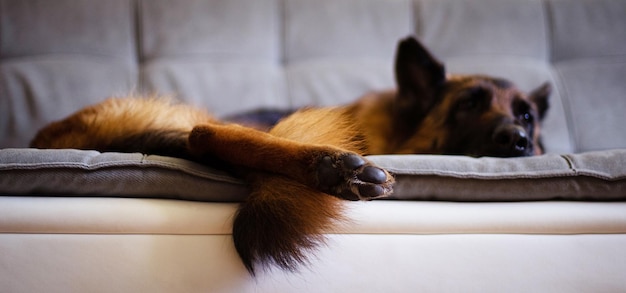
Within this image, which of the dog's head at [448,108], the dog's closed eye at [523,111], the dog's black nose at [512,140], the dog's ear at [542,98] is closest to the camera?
the dog's black nose at [512,140]

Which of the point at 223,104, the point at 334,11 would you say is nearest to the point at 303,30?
the point at 334,11

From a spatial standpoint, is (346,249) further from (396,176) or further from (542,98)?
(542,98)

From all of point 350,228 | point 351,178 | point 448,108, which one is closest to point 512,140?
point 448,108

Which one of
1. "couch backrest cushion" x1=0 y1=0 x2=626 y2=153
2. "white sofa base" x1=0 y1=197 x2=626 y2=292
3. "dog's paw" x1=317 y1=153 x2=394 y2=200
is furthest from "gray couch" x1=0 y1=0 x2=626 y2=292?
"couch backrest cushion" x1=0 y1=0 x2=626 y2=153

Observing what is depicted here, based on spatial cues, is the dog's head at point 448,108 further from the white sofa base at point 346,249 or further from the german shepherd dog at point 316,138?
the white sofa base at point 346,249

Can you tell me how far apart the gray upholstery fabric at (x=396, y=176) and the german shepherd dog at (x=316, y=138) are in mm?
81

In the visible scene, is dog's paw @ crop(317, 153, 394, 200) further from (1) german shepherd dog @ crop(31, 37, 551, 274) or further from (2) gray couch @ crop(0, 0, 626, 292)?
(2) gray couch @ crop(0, 0, 626, 292)

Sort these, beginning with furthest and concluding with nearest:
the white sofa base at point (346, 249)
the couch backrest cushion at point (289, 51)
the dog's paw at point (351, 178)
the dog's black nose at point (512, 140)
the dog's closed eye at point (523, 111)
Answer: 1. the couch backrest cushion at point (289, 51)
2. the dog's closed eye at point (523, 111)
3. the dog's black nose at point (512, 140)
4. the white sofa base at point (346, 249)
5. the dog's paw at point (351, 178)

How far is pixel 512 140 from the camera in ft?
5.22

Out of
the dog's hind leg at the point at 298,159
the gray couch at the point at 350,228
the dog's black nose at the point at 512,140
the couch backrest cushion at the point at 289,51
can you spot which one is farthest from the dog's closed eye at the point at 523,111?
the dog's hind leg at the point at 298,159

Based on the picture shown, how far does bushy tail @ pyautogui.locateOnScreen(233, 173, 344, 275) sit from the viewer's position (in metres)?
1.03

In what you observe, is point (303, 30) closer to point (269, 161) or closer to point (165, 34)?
point (165, 34)

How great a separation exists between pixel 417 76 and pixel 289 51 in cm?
81

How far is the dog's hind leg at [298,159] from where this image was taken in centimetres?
100
